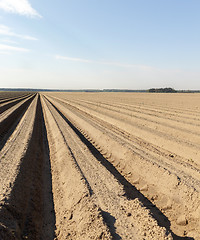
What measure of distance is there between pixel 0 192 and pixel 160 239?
4.39 metres

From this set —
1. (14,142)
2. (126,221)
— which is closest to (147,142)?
(126,221)

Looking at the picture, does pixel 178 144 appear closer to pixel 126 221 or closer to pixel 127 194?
pixel 127 194

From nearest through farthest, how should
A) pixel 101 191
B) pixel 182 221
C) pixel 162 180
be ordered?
1. pixel 182 221
2. pixel 101 191
3. pixel 162 180

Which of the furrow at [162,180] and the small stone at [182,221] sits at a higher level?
the furrow at [162,180]

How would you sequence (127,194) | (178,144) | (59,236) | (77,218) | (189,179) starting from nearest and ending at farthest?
(59,236) → (77,218) → (127,194) → (189,179) → (178,144)

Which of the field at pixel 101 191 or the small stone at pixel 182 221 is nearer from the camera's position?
the field at pixel 101 191

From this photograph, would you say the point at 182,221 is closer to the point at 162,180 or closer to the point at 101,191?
the point at 162,180

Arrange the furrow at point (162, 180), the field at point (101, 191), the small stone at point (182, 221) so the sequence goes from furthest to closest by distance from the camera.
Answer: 1. the furrow at point (162, 180)
2. the small stone at point (182, 221)
3. the field at point (101, 191)

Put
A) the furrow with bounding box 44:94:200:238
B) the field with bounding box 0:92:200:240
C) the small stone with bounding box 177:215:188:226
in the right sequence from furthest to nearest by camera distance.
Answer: the furrow with bounding box 44:94:200:238 → the small stone with bounding box 177:215:188:226 → the field with bounding box 0:92:200:240

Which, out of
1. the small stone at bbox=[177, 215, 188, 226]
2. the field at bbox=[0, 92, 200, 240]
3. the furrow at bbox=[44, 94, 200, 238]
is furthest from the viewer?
the furrow at bbox=[44, 94, 200, 238]

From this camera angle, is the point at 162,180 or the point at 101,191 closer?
the point at 101,191

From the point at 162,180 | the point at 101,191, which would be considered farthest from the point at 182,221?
the point at 101,191

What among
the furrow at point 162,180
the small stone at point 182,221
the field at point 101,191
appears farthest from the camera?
the furrow at point 162,180

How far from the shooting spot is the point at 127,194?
563 cm
